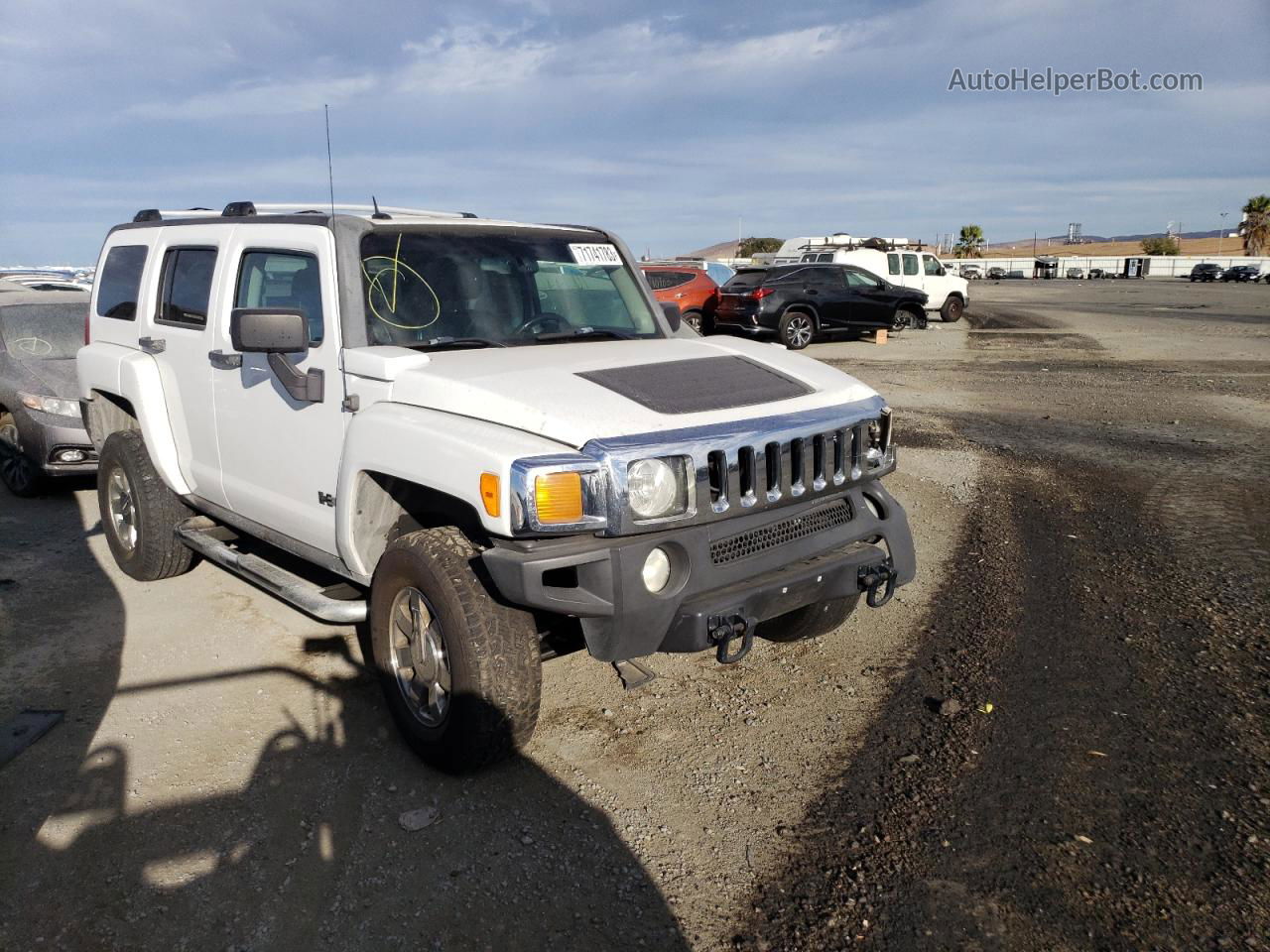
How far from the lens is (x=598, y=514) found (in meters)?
3.04

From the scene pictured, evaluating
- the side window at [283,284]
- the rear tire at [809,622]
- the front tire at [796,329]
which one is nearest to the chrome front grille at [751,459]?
the rear tire at [809,622]

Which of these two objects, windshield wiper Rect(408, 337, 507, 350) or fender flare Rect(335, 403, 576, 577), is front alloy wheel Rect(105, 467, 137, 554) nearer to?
fender flare Rect(335, 403, 576, 577)

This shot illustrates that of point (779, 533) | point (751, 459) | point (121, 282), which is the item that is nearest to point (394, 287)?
point (751, 459)

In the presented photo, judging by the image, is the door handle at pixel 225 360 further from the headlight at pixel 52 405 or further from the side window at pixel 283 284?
the headlight at pixel 52 405

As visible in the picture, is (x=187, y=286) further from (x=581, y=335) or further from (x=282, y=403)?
(x=581, y=335)

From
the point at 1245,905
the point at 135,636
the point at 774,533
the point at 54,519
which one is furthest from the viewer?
the point at 54,519

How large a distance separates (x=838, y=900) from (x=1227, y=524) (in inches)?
197

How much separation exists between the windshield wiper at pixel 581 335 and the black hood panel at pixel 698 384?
674 millimetres

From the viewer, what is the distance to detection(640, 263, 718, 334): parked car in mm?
20156

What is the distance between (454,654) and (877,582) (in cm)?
169

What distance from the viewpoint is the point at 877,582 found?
3797 millimetres

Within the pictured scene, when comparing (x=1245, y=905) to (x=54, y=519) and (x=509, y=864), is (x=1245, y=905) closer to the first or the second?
(x=509, y=864)

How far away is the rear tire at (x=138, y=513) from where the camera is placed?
5.17m

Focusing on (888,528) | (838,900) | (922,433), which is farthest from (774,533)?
(922,433)
